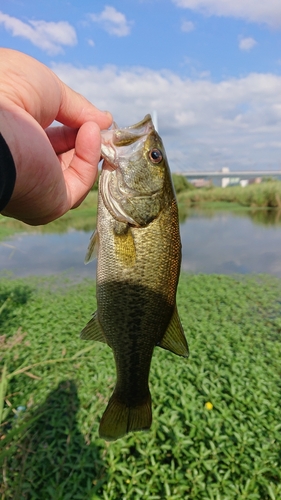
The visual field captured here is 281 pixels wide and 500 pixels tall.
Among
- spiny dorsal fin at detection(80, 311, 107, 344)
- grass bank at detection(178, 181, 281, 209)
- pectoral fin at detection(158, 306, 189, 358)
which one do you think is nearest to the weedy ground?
spiny dorsal fin at detection(80, 311, 107, 344)

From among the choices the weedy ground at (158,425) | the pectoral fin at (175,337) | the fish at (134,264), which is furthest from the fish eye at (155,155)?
the weedy ground at (158,425)

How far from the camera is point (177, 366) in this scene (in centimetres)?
473

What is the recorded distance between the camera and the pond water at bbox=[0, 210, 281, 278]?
12375 mm

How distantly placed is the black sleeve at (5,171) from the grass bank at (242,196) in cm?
3267

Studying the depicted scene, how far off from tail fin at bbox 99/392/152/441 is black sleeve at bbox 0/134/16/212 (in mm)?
1167

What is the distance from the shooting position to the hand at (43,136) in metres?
1.51

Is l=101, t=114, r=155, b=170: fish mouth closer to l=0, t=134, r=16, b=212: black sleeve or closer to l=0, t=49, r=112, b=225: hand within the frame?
l=0, t=49, r=112, b=225: hand

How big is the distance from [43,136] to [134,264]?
0.71 metres

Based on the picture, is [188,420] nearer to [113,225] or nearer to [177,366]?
[177,366]

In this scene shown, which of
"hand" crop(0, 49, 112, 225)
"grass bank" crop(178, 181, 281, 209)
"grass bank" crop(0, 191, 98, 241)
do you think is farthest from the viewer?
"grass bank" crop(178, 181, 281, 209)

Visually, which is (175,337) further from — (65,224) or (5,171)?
(65,224)

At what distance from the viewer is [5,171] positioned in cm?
133

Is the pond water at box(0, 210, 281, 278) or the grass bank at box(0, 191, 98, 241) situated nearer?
the pond water at box(0, 210, 281, 278)

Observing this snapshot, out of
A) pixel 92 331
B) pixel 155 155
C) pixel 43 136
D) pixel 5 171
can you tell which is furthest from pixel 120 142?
pixel 92 331
